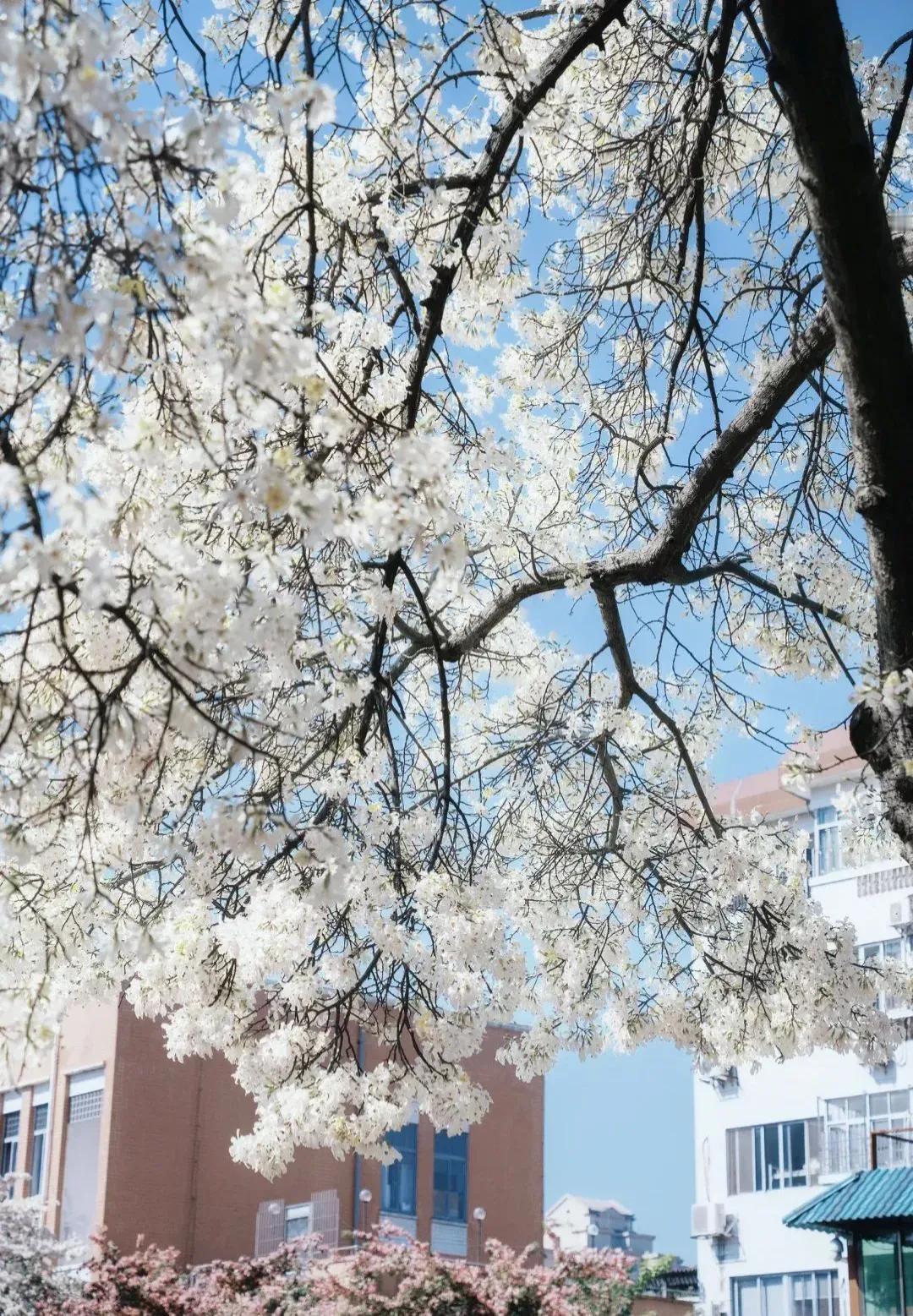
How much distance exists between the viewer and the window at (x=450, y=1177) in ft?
98.1

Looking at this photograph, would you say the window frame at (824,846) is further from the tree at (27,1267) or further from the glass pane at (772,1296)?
the tree at (27,1267)

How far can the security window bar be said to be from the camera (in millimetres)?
25312

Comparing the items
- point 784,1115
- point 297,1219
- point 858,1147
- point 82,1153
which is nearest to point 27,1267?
point 82,1153

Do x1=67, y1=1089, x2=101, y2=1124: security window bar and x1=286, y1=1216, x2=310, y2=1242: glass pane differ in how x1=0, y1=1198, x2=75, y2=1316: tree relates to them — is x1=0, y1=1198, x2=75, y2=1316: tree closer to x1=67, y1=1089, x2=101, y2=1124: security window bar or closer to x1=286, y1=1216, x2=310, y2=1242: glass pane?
x1=67, y1=1089, x2=101, y2=1124: security window bar

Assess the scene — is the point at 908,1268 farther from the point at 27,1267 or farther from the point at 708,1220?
the point at 27,1267

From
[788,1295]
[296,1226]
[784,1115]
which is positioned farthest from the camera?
[784,1115]

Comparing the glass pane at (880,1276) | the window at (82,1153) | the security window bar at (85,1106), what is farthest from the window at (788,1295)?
the security window bar at (85,1106)

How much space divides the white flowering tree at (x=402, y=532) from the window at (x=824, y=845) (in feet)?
66.9

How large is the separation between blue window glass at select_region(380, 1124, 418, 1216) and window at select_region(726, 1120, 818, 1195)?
6.02m

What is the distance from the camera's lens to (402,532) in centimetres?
389

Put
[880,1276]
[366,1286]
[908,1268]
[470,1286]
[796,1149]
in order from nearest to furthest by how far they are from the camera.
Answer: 1. [470,1286]
2. [366,1286]
3. [908,1268]
4. [880,1276]
5. [796,1149]

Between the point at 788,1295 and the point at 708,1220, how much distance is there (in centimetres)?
185

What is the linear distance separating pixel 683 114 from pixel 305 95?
12.7 ft

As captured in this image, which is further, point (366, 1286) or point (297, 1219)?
point (297, 1219)
